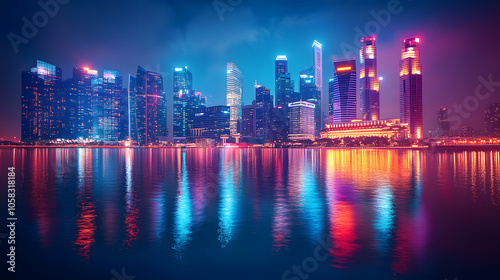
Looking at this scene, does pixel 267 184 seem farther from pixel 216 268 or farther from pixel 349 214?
pixel 216 268

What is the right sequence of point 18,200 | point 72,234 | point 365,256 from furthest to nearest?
point 18,200 → point 72,234 → point 365,256

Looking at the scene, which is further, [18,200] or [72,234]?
[18,200]

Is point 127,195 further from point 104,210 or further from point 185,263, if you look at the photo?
point 185,263

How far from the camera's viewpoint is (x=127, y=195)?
91.0 feet

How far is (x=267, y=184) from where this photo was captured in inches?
1368

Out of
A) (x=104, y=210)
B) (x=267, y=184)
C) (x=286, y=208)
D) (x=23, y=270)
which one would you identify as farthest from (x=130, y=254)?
(x=267, y=184)

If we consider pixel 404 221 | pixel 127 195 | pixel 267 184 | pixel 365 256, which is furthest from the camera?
pixel 267 184

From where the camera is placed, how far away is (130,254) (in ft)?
43.9

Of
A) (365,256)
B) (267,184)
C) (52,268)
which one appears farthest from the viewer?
(267,184)

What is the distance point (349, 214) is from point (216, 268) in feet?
37.5

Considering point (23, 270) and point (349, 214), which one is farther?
point (349, 214)

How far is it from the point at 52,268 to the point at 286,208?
14.7m

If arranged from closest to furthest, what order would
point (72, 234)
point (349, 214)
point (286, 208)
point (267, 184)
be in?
point (72, 234)
point (349, 214)
point (286, 208)
point (267, 184)

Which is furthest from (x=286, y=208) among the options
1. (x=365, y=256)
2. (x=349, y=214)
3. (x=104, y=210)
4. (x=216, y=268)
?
(x=104, y=210)
